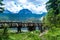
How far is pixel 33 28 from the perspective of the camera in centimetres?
5250

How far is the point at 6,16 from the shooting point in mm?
51750

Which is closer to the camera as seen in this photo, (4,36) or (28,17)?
(4,36)

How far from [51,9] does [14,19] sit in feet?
31.6

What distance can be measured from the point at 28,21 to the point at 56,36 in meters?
25.9

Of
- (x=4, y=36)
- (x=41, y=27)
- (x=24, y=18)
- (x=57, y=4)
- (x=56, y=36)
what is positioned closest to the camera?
(x=4, y=36)

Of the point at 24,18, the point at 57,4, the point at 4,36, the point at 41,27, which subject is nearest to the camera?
the point at 4,36

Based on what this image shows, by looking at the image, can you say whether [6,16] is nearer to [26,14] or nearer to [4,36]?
[26,14]

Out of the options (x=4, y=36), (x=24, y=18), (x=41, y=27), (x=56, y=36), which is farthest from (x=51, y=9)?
(x=4, y=36)

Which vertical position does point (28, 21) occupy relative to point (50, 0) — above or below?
below

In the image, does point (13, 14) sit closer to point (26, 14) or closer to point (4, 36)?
point (26, 14)

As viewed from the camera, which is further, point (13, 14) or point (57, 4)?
point (13, 14)

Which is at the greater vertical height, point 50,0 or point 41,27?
point 50,0

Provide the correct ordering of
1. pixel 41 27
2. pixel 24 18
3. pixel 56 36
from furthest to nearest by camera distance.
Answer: pixel 24 18, pixel 41 27, pixel 56 36

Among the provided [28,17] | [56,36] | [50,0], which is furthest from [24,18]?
[56,36]
